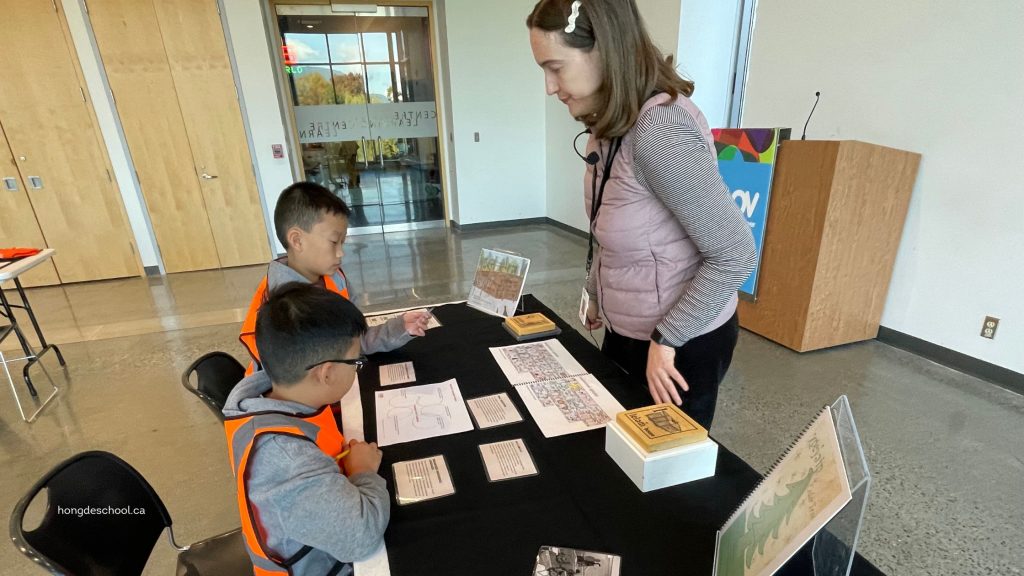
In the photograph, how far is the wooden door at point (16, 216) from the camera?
13.9ft

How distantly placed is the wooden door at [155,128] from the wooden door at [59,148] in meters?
0.25

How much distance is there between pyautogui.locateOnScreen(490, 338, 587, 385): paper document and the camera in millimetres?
1225

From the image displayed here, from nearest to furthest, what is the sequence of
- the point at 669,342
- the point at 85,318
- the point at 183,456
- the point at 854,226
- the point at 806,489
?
1. the point at 806,489
2. the point at 669,342
3. the point at 183,456
4. the point at 854,226
5. the point at 85,318

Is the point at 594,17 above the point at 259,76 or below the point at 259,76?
below

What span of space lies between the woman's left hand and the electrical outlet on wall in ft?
7.77

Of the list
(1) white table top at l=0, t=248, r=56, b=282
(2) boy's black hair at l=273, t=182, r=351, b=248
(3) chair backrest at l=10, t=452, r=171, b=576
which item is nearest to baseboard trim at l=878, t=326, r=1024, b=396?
(2) boy's black hair at l=273, t=182, r=351, b=248

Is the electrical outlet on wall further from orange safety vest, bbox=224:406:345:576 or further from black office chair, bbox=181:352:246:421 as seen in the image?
black office chair, bbox=181:352:246:421


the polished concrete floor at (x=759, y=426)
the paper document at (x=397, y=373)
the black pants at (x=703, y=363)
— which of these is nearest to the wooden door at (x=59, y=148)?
the polished concrete floor at (x=759, y=426)

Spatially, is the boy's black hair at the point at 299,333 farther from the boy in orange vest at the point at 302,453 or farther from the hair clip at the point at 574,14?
the hair clip at the point at 574,14

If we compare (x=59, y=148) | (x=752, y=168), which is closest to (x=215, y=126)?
(x=59, y=148)

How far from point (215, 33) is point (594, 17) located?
190 inches

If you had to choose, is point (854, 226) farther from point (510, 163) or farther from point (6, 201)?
point (6, 201)

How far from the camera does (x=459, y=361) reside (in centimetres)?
132

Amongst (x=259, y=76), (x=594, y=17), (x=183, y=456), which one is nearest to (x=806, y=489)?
(x=594, y=17)
